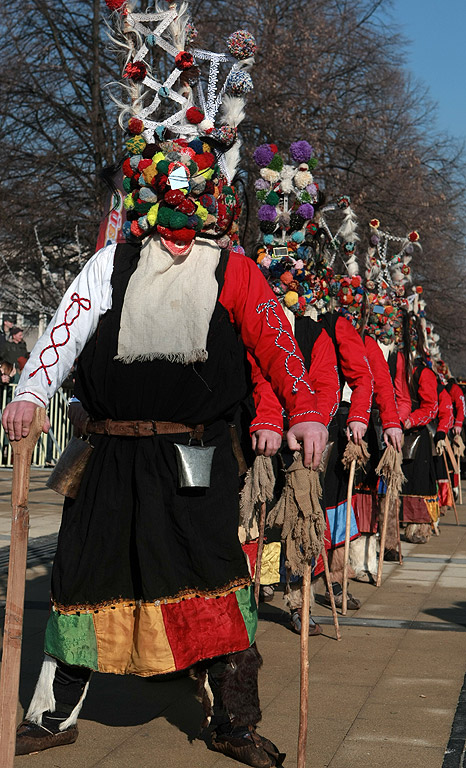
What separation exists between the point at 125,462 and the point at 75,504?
26 centimetres

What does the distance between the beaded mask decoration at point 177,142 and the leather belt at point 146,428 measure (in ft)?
2.22

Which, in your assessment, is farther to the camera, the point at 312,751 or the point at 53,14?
the point at 53,14

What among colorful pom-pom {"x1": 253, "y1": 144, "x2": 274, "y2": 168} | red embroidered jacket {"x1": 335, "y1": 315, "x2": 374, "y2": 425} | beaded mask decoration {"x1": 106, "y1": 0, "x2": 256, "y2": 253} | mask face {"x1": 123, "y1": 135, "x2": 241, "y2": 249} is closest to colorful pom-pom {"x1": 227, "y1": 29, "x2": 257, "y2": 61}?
beaded mask decoration {"x1": 106, "y1": 0, "x2": 256, "y2": 253}

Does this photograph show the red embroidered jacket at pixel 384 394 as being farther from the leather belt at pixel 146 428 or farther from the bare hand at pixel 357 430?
the leather belt at pixel 146 428

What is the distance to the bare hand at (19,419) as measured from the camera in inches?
143

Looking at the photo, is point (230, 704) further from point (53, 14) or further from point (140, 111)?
point (53, 14)

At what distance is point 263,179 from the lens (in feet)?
22.3

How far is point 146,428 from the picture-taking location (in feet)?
13.4

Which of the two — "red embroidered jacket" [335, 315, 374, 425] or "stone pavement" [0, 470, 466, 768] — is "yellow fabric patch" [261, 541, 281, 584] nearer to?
"stone pavement" [0, 470, 466, 768]

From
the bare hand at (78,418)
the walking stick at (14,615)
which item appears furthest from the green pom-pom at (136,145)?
the walking stick at (14,615)

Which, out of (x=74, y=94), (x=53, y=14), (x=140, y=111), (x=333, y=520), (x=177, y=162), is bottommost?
(x=333, y=520)

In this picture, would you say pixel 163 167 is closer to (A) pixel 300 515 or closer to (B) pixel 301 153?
(A) pixel 300 515

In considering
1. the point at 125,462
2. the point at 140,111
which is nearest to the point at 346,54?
the point at 140,111

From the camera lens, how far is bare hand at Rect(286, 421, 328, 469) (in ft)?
12.8
